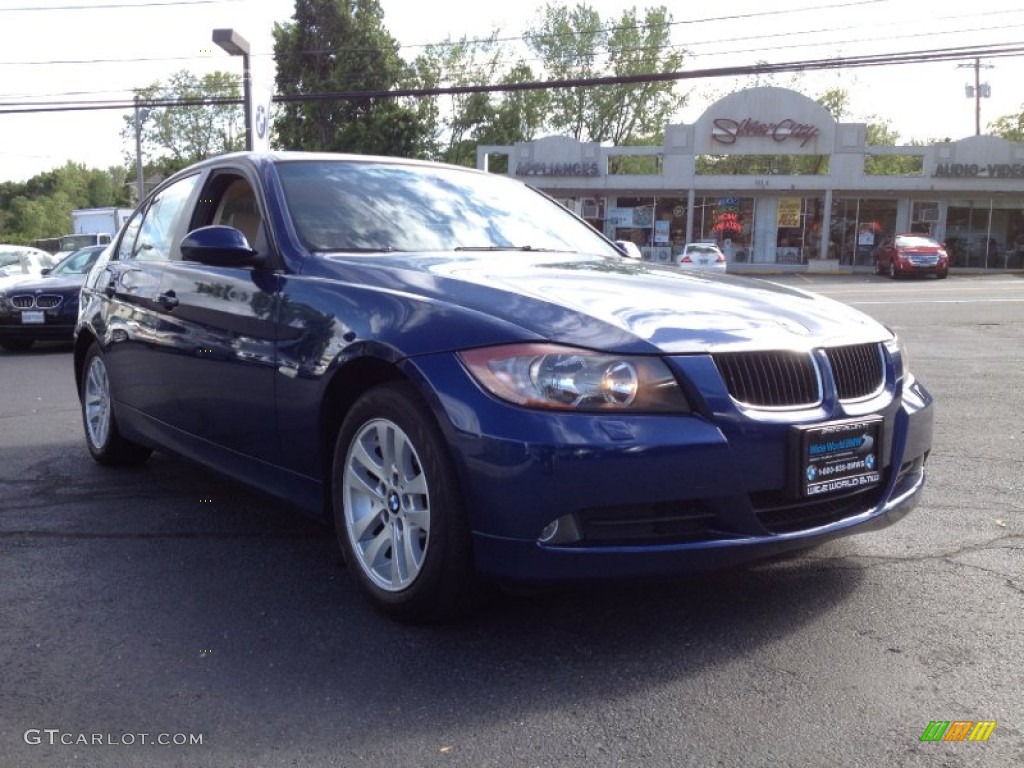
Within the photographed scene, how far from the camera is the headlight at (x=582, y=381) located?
2.89m

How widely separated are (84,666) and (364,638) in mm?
859

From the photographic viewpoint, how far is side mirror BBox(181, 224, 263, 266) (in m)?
3.86

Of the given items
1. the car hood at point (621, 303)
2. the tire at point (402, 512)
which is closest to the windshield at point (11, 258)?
the car hood at point (621, 303)

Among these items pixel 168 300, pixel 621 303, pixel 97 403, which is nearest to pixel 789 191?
pixel 97 403

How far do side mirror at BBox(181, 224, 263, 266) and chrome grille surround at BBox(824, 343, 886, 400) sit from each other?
7.26 feet

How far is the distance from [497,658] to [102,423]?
3.58m

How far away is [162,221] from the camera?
17.3ft

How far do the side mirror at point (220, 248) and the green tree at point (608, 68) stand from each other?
59.0m

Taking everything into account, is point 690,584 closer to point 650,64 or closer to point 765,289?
point 765,289

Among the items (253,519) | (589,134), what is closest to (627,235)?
(589,134)

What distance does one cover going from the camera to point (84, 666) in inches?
121

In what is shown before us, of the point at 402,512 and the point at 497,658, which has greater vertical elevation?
the point at 402,512

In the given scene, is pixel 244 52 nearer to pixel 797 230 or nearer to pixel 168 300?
pixel 168 300

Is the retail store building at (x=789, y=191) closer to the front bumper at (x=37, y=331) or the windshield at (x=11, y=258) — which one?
the windshield at (x=11, y=258)
